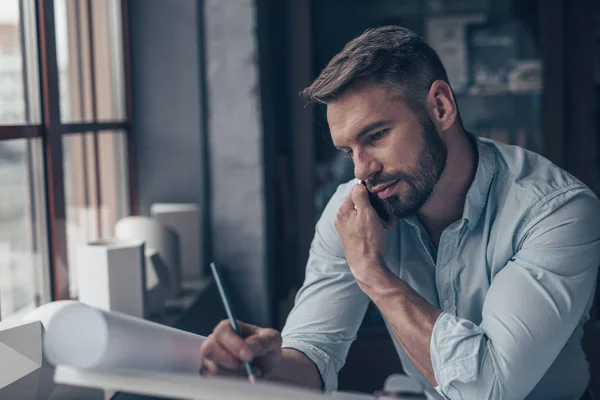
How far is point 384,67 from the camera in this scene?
1.25 meters

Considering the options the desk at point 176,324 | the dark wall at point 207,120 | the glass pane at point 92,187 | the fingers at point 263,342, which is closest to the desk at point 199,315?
the desk at point 176,324

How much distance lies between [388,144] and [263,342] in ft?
1.53

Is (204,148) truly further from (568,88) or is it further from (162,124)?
(568,88)

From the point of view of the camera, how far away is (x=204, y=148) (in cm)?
239

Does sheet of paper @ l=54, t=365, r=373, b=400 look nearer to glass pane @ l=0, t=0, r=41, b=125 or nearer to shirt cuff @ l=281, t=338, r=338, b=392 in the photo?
shirt cuff @ l=281, t=338, r=338, b=392

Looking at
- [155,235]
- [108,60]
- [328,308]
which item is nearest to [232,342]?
[328,308]

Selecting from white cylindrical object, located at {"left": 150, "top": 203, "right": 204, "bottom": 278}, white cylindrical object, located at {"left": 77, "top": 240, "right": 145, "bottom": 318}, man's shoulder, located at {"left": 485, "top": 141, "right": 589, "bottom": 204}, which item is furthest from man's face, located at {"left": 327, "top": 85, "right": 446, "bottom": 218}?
white cylindrical object, located at {"left": 150, "top": 203, "right": 204, "bottom": 278}

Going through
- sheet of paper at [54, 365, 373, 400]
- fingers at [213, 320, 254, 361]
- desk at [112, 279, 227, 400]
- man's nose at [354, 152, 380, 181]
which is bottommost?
desk at [112, 279, 227, 400]

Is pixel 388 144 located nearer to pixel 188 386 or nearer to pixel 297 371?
pixel 297 371

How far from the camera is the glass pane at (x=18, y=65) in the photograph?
4.76 feet

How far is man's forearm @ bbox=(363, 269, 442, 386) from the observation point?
1.13m

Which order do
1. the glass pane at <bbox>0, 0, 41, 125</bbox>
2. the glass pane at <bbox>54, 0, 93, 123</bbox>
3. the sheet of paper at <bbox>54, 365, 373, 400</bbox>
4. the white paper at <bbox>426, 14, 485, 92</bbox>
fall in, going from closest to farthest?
1. the sheet of paper at <bbox>54, 365, 373, 400</bbox>
2. the glass pane at <bbox>0, 0, 41, 125</bbox>
3. the glass pane at <bbox>54, 0, 93, 123</bbox>
4. the white paper at <bbox>426, 14, 485, 92</bbox>

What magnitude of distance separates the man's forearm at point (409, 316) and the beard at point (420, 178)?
17 cm

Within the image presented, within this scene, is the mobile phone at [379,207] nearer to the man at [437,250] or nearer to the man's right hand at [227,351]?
the man at [437,250]
